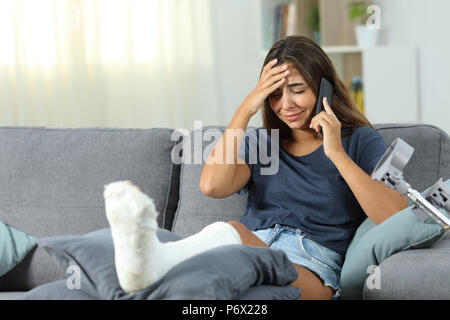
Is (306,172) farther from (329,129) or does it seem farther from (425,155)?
(425,155)

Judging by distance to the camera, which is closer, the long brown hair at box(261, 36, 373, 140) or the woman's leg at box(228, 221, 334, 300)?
the woman's leg at box(228, 221, 334, 300)

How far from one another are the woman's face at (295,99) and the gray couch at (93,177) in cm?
27

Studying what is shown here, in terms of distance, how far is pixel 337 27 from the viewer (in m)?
3.25

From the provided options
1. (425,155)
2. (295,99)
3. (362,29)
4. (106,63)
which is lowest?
(425,155)

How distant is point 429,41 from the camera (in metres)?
2.93

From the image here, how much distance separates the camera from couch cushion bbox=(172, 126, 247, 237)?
1.74m

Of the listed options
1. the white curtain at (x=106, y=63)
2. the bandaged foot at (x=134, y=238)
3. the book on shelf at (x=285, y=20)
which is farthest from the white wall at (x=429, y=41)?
the bandaged foot at (x=134, y=238)

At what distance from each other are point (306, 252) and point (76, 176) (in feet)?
2.33

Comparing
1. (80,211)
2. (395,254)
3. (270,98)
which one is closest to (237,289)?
(395,254)

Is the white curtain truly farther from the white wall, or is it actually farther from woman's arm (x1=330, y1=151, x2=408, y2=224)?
woman's arm (x1=330, y1=151, x2=408, y2=224)

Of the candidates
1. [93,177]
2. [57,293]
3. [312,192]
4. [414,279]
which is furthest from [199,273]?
[93,177]

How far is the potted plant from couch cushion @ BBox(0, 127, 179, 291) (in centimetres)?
164

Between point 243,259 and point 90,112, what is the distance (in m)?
2.40

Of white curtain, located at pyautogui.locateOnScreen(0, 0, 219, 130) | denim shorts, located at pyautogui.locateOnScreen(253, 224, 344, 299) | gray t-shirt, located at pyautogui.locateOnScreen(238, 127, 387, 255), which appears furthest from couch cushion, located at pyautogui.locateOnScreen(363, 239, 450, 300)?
white curtain, located at pyautogui.locateOnScreen(0, 0, 219, 130)
